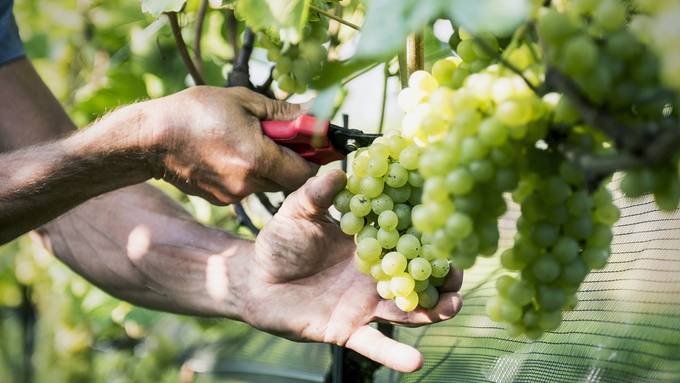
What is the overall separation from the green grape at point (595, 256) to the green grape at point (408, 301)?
0.32 meters

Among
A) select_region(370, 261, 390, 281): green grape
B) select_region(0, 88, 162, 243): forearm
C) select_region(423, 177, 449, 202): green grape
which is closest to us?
select_region(423, 177, 449, 202): green grape

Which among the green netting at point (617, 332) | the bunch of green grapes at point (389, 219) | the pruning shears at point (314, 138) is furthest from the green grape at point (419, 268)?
the green netting at point (617, 332)

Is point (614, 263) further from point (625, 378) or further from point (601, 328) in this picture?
point (625, 378)

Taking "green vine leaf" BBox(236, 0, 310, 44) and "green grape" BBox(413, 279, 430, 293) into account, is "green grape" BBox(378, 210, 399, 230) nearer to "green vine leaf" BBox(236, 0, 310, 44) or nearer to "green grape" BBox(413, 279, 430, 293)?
"green grape" BBox(413, 279, 430, 293)

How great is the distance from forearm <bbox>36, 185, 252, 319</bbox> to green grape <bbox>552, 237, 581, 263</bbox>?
816 millimetres

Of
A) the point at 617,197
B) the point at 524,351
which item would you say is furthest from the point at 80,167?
the point at 617,197

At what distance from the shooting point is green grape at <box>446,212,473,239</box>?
583mm

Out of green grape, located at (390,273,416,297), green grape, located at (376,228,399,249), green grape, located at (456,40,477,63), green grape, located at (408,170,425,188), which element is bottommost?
green grape, located at (390,273,416,297)

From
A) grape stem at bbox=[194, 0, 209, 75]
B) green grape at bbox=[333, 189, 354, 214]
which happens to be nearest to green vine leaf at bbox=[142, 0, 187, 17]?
grape stem at bbox=[194, 0, 209, 75]

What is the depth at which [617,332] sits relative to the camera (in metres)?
1.13

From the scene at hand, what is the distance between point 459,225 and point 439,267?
378 millimetres

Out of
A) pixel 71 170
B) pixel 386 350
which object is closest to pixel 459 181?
pixel 386 350

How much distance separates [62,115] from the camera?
1691 millimetres

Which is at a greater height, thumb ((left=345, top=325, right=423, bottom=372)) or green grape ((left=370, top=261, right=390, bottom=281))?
green grape ((left=370, top=261, right=390, bottom=281))
